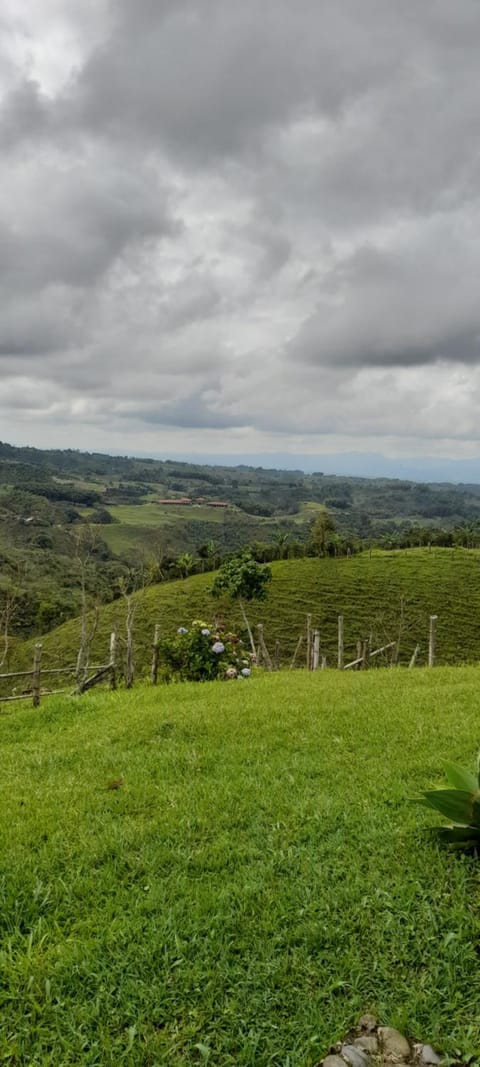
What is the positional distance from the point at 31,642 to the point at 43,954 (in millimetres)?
56899

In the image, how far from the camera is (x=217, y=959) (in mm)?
3629

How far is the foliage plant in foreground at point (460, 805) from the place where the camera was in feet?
14.3

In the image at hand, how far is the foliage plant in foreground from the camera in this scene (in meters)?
4.35

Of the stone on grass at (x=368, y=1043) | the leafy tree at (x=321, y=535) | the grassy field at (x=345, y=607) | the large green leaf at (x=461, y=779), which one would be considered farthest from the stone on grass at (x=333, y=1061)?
the leafy tree at (x=321, y=535)

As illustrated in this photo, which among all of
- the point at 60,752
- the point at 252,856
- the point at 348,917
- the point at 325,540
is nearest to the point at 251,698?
the point at 60,752

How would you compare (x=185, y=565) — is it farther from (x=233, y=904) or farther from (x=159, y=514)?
(x=159, y=514)

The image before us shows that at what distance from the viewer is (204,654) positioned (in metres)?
13.2

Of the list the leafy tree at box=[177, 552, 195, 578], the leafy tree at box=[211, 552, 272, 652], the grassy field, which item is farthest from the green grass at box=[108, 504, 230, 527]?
the leafy tree at box=[211, 552, 272, 652]

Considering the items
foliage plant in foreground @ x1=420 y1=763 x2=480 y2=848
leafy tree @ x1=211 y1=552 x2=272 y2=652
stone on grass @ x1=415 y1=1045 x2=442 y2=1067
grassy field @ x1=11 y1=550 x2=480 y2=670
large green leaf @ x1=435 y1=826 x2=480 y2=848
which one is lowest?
grassy field @ x1=11 y1=550 x2=480 y2=670

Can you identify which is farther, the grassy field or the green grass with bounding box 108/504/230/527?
the green grass with bounding box 108/504/230/527

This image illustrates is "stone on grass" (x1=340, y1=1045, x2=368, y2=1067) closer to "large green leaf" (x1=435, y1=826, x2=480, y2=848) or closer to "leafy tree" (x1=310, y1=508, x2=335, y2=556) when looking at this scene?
"large green leaf" (x1=435, y1=826, x2=480, y2=848)

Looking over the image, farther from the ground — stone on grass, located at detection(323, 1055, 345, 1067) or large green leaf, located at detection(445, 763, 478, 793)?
large green leaf, located at detection(445, 763, 478, 793)

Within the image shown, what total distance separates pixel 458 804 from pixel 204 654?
9241 millimetres

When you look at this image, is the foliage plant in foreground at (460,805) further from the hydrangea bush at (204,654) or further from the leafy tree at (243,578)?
the leafy tree at (243,578)
